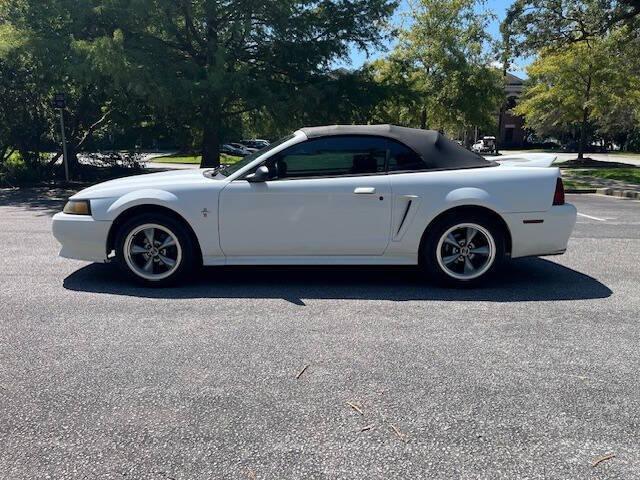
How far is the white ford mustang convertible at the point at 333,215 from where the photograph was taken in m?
4.98

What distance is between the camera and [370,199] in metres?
4.98

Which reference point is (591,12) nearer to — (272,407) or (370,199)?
(370,199)

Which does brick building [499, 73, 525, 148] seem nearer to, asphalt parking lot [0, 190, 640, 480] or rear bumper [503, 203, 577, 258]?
rear bumper [503, 203, 577, 258]

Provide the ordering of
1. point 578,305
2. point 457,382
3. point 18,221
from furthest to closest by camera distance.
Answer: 1. point 18,221
2. point 578,305
3. point 457,382

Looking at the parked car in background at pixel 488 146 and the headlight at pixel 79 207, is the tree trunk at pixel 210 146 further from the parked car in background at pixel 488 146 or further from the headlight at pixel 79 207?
the parked car in background at pixel 488 146

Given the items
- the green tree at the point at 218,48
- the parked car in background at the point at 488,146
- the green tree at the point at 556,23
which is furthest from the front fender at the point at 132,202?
the parked car in background at the point at 488,146

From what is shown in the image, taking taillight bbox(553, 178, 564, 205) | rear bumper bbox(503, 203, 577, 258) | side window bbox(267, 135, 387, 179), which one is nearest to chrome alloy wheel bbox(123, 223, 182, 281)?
side window bbox(267, 135, 387, 179)

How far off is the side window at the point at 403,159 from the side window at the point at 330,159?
0.08 metres

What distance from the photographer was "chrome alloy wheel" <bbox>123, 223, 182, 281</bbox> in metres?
5.06

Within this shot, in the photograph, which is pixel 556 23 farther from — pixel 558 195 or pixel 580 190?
pixel 558 195

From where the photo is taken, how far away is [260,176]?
4.96 meters

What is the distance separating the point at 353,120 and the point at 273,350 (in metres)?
14.3

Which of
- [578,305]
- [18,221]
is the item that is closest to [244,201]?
[578,305]

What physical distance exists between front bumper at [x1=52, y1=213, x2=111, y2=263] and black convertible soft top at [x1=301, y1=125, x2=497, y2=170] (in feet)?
7.21
